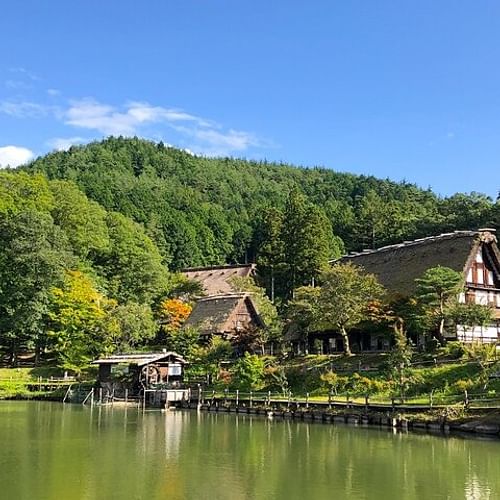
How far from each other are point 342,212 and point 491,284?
40.6 meters

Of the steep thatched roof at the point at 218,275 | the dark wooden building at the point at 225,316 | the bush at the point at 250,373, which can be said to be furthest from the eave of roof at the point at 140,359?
the steep thatched roof at the point at 218,275

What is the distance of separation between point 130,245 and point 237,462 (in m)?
40.8

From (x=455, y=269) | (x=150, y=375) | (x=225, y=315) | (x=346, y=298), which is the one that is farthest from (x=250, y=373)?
(x=455, y=269)

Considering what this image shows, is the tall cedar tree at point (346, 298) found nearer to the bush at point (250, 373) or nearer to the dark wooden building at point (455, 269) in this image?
the dark wooden building at point (455, 269)

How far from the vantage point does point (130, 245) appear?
56938 mm

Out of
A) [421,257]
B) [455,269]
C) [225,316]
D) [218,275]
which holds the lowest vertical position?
[225,316]

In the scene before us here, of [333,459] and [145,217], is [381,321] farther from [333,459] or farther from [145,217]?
[145,217]

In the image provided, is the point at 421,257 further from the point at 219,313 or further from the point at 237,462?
the point at 237,462

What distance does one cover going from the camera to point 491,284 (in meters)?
35.8

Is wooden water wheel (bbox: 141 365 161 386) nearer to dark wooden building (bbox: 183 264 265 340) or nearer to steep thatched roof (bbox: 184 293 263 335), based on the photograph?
dark wooden building (bbox: 183 264 265 340)

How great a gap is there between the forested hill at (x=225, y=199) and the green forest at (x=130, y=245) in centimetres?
22

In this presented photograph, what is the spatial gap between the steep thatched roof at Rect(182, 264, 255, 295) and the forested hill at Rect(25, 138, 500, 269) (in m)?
6.10

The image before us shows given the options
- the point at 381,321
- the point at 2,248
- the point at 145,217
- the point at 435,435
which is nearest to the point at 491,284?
the point at 381,321

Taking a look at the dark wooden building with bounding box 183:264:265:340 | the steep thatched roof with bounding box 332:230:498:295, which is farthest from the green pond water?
the dark wooden building with bounding box 183:264:265:340
